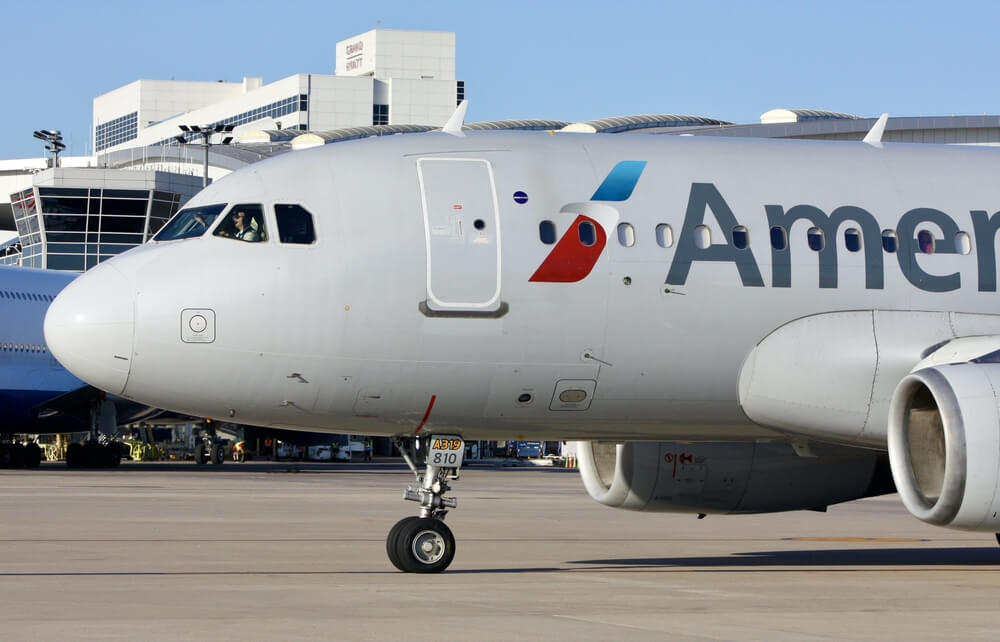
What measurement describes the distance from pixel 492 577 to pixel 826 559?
4975mm

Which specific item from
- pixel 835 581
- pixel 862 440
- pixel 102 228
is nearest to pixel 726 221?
pixel 862 440

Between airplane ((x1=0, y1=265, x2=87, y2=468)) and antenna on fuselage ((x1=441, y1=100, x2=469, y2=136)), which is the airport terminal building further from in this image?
antenna on fuselage ((x1=441, y1=100, x2=469, y2=136))

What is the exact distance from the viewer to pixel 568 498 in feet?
115

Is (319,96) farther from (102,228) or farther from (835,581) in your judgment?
(835,581)

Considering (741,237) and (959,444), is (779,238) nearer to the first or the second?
(741,237)

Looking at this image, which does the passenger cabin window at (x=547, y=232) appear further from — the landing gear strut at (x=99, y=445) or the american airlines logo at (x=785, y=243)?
the landing gear strut at (x=99, y=445)

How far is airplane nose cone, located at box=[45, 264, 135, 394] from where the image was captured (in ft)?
46.3

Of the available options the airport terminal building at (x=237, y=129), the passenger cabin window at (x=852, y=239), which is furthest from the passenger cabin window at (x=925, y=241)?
the airport terminal building at (x=237, y=129)

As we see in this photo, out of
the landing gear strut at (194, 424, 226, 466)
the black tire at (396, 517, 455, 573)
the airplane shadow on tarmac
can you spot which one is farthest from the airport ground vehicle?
the black tire at (396, 517, 455, 573)

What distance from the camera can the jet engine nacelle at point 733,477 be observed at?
1717 centimetres

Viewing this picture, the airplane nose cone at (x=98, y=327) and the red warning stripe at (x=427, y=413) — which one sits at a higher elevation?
the airplane nose cone at (x=98, y=327)

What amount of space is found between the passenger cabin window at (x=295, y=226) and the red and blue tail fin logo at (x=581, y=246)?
85.6 inches

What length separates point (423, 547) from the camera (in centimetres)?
1491

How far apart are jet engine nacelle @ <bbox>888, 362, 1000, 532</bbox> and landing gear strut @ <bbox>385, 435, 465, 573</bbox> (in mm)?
4260
